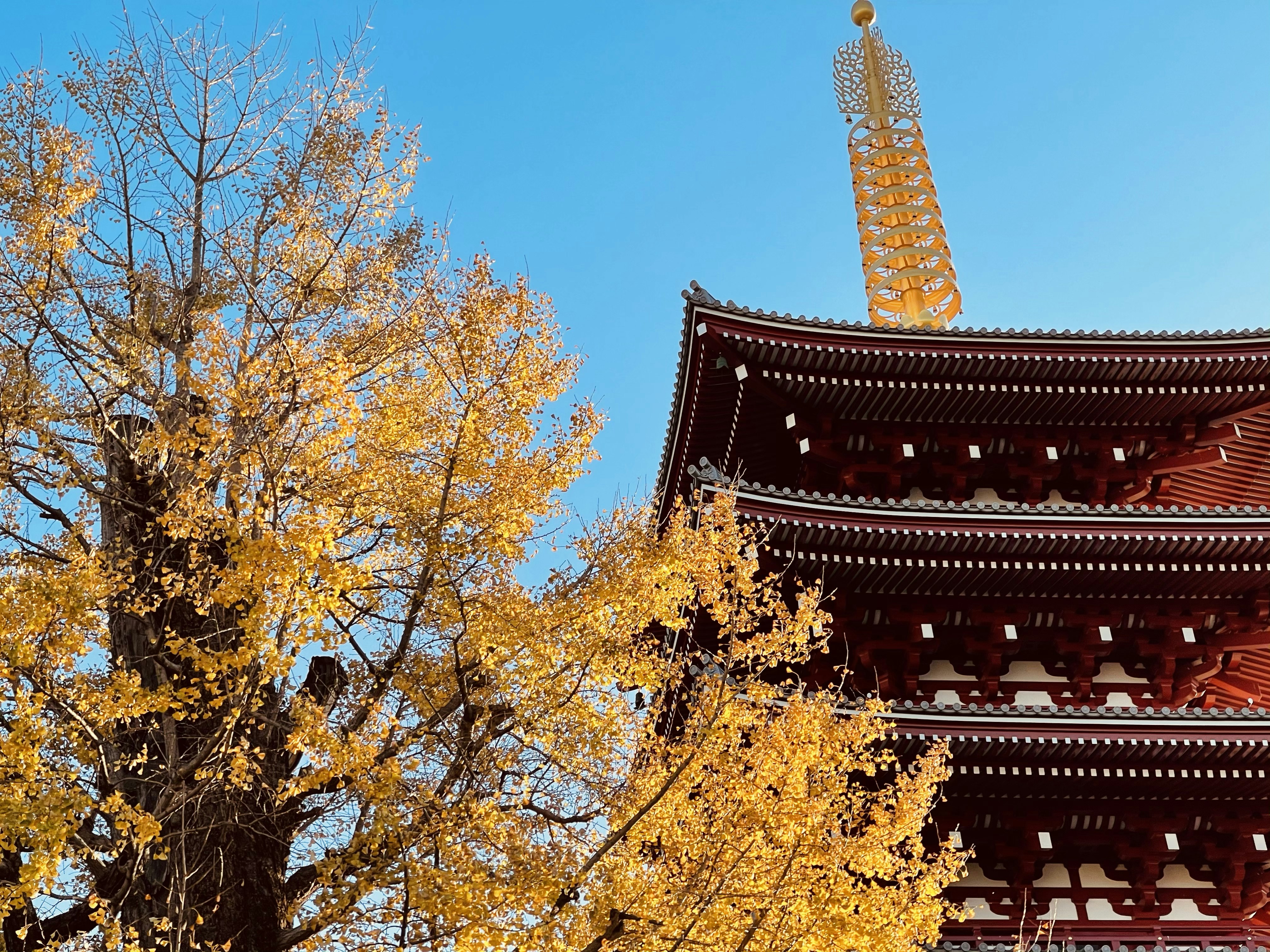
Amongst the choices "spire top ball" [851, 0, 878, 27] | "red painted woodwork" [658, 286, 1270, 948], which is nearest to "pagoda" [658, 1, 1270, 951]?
"red painted woodwork" [658, 286, 1270, 948]

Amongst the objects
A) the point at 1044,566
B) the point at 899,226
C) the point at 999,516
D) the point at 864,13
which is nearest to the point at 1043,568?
the point at 1044,566

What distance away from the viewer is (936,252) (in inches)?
821

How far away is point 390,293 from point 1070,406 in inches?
394

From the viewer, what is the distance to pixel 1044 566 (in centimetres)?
1419

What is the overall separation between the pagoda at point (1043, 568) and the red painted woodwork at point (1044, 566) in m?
0.03

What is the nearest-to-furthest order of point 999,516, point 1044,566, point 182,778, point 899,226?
point 182,778, point 999,516, point 1044,566, point 899,226

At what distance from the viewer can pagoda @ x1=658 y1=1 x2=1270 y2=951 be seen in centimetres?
1280

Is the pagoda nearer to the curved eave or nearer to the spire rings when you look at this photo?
the curved eave

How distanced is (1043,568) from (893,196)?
33.7 feet

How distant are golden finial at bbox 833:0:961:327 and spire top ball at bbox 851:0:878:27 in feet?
0.87

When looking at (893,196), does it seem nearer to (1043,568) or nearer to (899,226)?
(899,226)

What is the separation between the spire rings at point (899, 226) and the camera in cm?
2058

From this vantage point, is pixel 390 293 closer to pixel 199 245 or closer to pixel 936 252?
pixel 199 245

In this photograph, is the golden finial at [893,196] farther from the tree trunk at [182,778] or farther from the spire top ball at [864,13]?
the tree trunk at [182,778]
